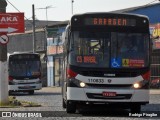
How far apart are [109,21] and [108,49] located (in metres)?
0.96

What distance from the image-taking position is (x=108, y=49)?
682 inches

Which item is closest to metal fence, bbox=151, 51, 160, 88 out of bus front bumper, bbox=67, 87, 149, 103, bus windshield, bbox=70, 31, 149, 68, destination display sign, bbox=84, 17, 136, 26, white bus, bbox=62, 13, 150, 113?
white bus, bbox=62, 13, 150, 113

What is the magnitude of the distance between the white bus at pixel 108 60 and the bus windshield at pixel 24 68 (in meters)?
21.5

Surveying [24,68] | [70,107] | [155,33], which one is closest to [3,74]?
[70,107]

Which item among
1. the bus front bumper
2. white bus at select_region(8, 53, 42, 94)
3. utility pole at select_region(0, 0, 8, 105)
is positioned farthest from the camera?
white bus at select_region(8, 53, 42, 94)

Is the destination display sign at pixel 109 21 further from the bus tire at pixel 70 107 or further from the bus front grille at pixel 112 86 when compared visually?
the bus tire at pixel 70 107

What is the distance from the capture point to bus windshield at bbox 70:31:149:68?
17234 millimetres

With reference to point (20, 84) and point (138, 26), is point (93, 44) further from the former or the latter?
point (20, 84)

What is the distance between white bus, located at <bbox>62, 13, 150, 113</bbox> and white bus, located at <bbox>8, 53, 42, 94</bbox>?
2125cm

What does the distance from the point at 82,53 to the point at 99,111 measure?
10.7 ft

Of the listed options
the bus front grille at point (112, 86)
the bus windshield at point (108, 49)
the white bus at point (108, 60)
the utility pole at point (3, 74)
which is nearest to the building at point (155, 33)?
the utility pole at point (3, 74)

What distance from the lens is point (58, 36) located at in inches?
2263

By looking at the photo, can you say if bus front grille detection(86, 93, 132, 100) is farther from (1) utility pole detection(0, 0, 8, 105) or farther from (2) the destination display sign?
(1) utility pole detection(0, 0, 8, 105)

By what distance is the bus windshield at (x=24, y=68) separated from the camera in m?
38.8
